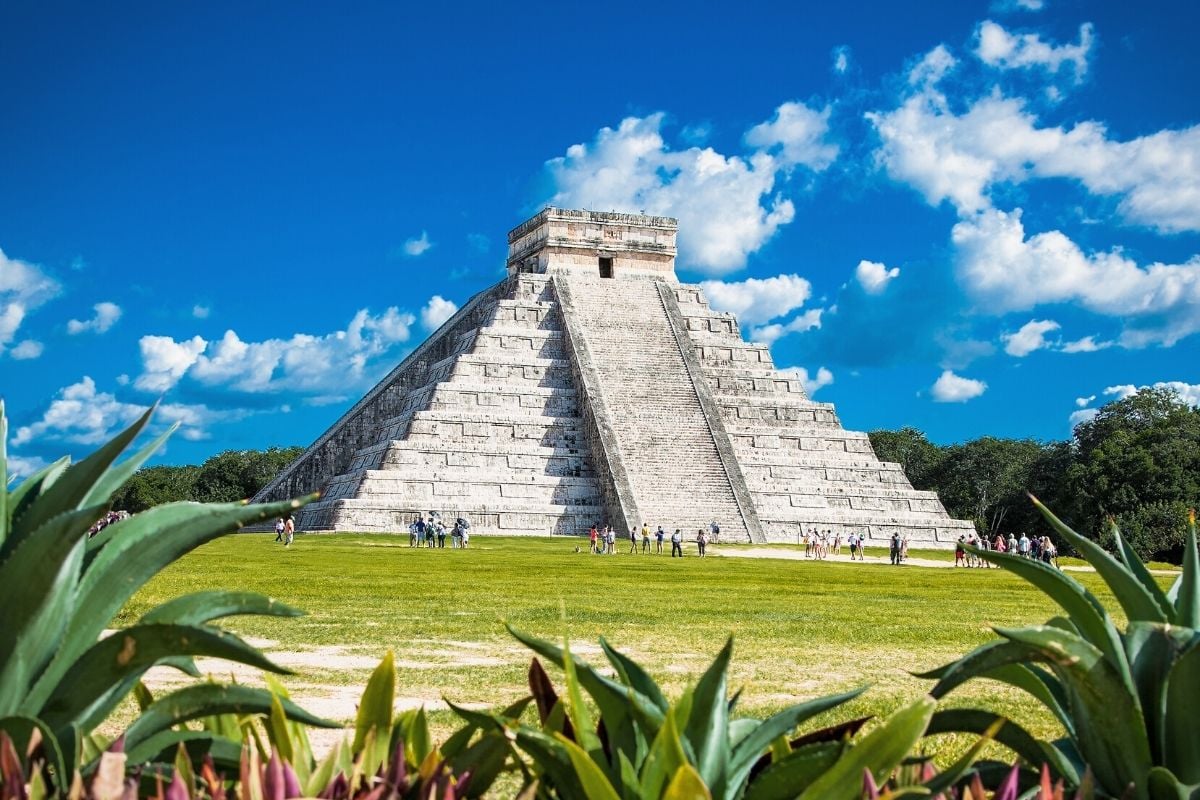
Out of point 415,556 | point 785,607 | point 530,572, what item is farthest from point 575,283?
point 785,607

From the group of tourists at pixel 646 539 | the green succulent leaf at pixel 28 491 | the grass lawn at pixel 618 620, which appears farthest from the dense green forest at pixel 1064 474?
the green succulent leaf at pixel 28 491

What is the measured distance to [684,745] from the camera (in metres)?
2.38

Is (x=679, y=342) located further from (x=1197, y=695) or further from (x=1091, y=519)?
(x=1197, y=695)

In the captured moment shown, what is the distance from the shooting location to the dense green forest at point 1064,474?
2003 inches

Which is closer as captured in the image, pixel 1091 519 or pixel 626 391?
pixel 626 391

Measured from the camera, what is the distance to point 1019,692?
24.7ft

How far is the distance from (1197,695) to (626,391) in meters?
35.9

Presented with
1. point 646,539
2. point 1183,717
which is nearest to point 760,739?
point 1183,717

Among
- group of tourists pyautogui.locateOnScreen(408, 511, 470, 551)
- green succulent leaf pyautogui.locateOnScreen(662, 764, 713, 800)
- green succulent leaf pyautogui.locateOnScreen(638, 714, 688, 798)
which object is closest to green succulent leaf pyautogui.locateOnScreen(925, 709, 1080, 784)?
green succulent leaf pyautogui.locateOnScreen(638, 714, 688, 798)

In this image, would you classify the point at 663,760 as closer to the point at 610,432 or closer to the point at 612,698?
the point at 612,698

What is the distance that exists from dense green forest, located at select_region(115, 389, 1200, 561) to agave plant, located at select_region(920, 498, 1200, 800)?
35960 millimetres

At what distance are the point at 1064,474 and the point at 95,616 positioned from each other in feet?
191

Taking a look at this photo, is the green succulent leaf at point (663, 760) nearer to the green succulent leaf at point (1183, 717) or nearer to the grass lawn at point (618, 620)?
the green succulent leaf at point (1183, 717)

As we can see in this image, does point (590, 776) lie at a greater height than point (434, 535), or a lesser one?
lesser
